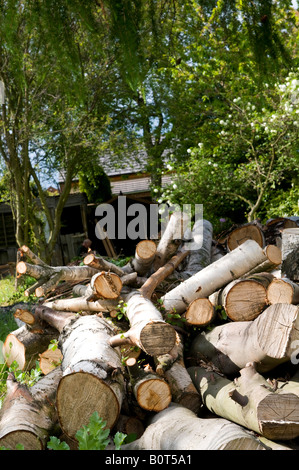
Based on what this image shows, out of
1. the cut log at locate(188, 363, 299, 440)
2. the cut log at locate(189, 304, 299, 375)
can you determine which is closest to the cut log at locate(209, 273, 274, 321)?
the cut log at locate(189, 304, 299, 375)

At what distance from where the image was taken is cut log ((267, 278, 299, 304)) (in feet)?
11.3

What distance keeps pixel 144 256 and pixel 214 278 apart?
95cm

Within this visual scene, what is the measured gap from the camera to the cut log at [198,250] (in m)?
5.09

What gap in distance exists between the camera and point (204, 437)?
208 centimetres

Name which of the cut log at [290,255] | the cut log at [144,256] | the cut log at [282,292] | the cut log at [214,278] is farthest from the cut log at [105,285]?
the cut log at [290,255]

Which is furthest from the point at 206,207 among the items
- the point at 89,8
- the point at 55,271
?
the point at 89,8

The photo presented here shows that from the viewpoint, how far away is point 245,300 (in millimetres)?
3576

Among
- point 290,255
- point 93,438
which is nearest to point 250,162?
point 290,255

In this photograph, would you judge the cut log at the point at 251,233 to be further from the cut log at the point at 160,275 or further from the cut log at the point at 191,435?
the cut log at the point at 191,435

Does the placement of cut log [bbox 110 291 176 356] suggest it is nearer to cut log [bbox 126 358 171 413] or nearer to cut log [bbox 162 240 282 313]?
cut log [bbox 126 358 171 413]

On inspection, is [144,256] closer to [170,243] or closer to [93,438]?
[170,243]

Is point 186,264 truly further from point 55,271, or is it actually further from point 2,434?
point 2,434

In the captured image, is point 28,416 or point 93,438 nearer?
point 93,438

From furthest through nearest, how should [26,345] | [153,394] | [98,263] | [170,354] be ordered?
[26,345] → [98,263] → [170,354] → [153,394]
